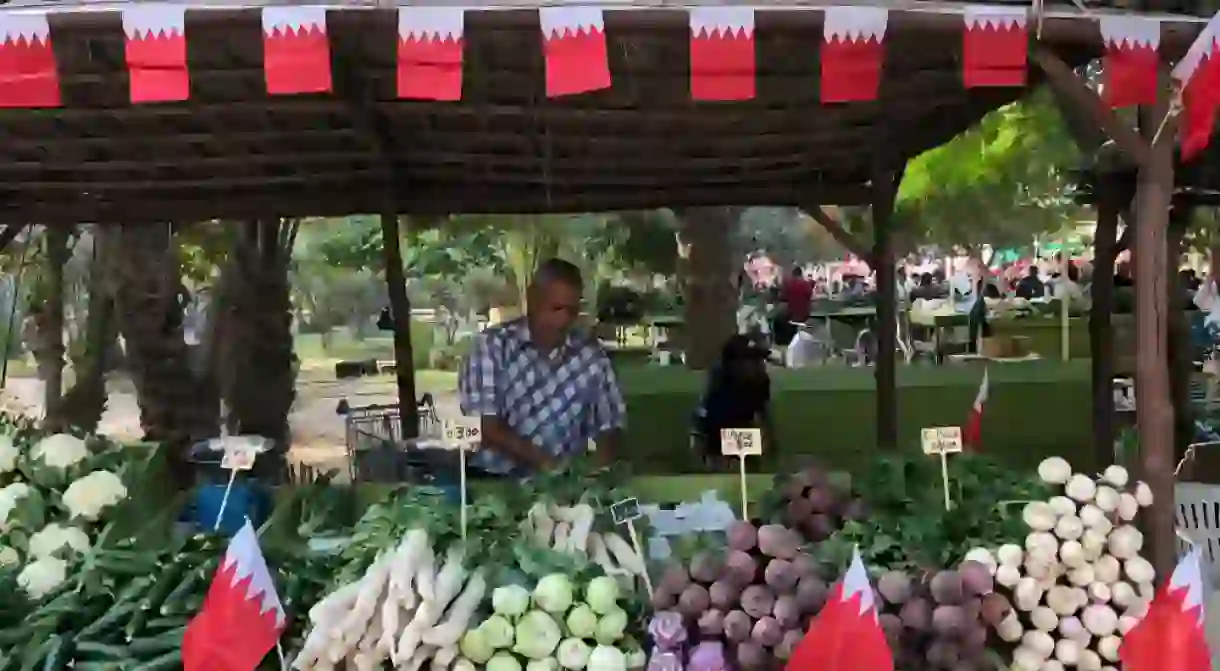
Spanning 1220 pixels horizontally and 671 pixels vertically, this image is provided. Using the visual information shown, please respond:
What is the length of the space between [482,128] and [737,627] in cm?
296

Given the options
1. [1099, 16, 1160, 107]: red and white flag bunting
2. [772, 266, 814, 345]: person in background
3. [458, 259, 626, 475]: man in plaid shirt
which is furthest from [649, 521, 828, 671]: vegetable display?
[772, 266, 814, 345]: person in background

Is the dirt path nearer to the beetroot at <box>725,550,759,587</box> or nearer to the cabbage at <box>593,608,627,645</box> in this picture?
A: the cabbage at <box>593,608,627,645</box>

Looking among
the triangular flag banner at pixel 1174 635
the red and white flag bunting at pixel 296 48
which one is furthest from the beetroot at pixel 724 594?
the red and white flag bunting at pixel 296 48

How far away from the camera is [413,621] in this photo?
261cm

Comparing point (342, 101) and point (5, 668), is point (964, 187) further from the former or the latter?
point (5, 668)

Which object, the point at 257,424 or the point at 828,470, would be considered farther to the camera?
the point at 257,424

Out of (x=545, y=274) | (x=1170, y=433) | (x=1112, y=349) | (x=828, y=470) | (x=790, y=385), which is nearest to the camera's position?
(x=1170, y=433)

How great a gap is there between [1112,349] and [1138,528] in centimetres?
382

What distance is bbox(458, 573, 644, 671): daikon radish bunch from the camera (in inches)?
104

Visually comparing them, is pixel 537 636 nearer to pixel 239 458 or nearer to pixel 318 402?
pixel 239 458

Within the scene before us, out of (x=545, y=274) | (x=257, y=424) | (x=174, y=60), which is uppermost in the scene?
(x=174, y=60)

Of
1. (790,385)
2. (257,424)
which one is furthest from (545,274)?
(790,385)

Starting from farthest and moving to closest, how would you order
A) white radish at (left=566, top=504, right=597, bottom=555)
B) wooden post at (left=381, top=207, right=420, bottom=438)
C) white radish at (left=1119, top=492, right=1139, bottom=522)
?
wooden post at (left=381, top=207, right=420, bottom=438) < white radish at (left=566, top=504, right=597, bottom=555) < white radish at (left=1119, top=492, right=1139, bottom=522)

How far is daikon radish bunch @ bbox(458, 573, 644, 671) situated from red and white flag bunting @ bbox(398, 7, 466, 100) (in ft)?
4.01
